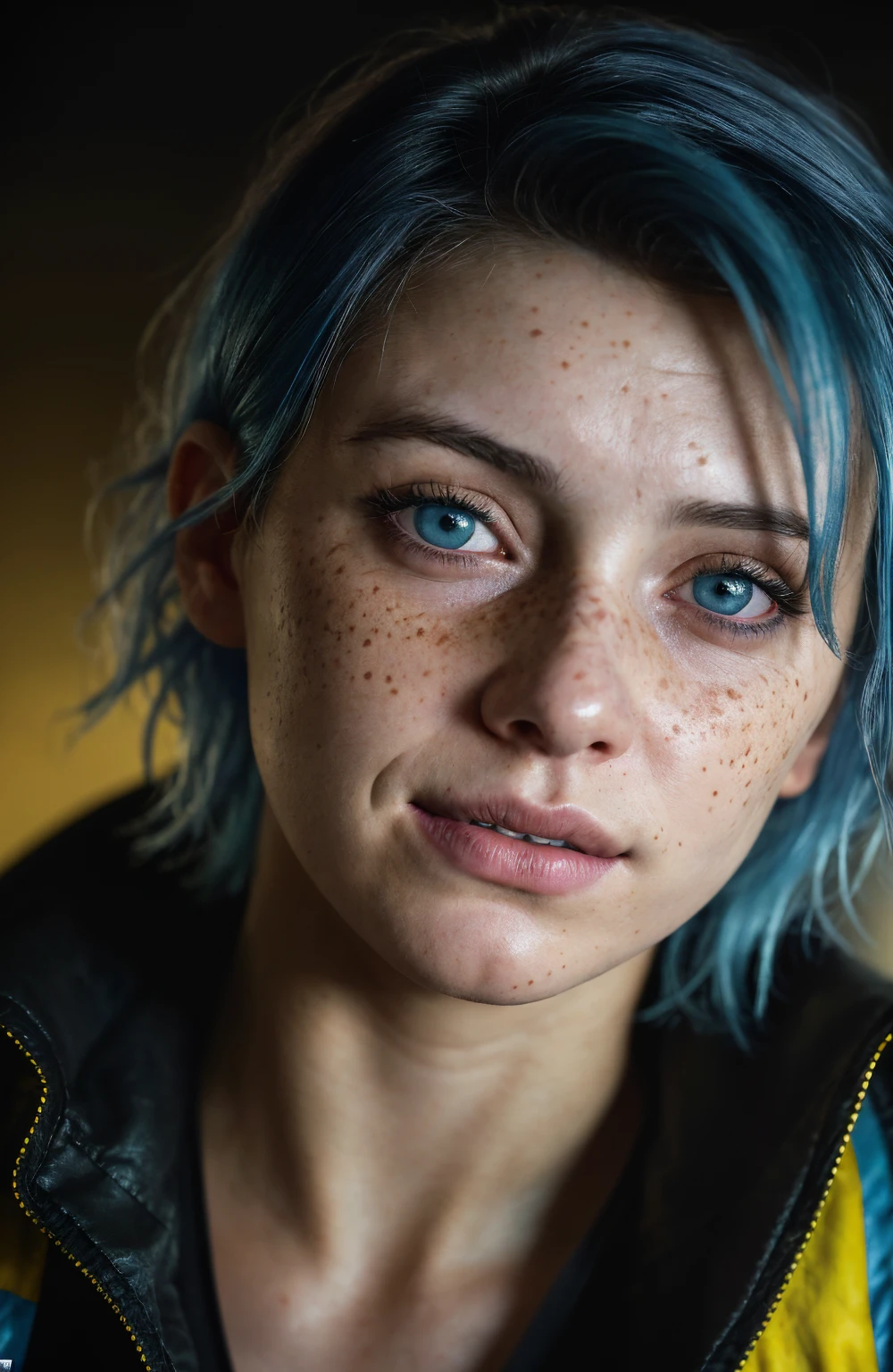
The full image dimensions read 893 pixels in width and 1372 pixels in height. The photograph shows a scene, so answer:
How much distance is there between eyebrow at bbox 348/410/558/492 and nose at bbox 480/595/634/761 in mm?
118

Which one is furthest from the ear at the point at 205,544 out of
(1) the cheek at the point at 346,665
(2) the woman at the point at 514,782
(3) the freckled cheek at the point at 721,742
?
(3) the freckled cheek at the point at 721,742

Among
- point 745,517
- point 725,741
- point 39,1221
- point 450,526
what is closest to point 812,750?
point 725,741

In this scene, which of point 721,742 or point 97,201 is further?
point 97,201

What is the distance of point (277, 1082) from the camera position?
132 centimetres

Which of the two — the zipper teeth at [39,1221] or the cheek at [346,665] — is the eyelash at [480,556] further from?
the zipper teeth at [39,1221]

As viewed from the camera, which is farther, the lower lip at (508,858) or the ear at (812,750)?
the ear at (812,750)

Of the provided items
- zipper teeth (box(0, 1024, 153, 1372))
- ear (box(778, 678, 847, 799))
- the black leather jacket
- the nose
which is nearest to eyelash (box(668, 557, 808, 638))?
the nose

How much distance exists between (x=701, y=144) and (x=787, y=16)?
27.0 inches

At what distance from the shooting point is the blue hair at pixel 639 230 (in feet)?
3.45

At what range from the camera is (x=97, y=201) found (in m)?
2.09

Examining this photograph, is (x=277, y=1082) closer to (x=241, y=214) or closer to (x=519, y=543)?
(x=519, y=543)

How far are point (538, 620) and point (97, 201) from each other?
1.45 meters

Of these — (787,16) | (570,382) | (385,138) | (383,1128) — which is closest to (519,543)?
(570,382)

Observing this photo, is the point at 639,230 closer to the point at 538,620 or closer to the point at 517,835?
the point at 538,620
